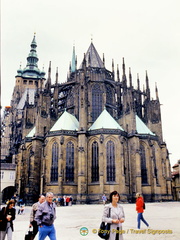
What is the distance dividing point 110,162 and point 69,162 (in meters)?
5.66

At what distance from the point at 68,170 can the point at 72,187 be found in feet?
7.67

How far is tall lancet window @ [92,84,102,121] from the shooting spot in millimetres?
41031

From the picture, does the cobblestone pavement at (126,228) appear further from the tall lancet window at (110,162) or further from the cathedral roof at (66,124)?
the cathedral roof at (66,124)

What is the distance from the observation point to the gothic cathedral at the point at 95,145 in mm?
33250

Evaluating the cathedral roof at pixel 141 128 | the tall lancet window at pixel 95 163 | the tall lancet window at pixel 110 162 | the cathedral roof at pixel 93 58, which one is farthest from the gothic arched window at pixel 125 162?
the cathedral roof at pixel 93 58

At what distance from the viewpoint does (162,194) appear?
A: 3656 cm

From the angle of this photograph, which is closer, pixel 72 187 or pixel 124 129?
pixel 72 187

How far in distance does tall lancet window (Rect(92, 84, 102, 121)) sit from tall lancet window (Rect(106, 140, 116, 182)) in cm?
752

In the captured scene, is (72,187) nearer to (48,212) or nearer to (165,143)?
(165,143)

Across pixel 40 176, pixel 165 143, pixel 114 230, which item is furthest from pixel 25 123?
pixel 114 230

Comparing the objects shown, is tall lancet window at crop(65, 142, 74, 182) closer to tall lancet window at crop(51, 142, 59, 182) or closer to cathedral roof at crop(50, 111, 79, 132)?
tall lancet window at crop(51, 142, 59, 182)

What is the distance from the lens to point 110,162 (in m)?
33.8

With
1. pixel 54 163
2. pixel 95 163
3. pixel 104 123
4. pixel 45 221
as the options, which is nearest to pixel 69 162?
pixel 54 163

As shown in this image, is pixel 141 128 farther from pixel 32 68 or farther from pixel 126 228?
pixel 32 68
